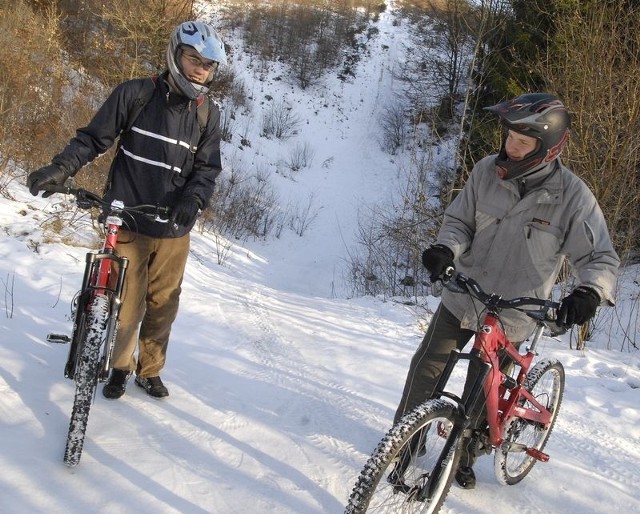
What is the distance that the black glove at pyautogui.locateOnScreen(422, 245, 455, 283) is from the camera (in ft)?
8.11

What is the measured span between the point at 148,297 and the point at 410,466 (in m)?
1.97

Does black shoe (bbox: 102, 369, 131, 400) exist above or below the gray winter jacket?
below

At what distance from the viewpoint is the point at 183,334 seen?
194 inches

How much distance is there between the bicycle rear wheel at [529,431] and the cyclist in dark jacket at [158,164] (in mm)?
2221

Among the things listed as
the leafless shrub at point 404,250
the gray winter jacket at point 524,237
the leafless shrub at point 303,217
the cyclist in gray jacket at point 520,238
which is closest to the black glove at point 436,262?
the cyclist in gray jacket at point 520,238

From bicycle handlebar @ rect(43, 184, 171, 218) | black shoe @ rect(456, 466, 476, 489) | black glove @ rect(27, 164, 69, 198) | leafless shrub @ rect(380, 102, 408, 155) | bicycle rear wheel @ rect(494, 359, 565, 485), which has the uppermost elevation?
leafless shrub @ rect(380, 102, 408, 155)

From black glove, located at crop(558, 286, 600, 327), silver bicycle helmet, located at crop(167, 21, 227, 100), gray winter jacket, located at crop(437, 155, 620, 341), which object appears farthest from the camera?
silver bicycle helmet, located at crop(167, 21, 227, 100)

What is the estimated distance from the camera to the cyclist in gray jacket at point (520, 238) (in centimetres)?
243

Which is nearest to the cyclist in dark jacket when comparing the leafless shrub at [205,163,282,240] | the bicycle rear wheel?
the bicycle rear wheel

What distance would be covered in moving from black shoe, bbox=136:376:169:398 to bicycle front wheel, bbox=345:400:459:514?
185 centimetres

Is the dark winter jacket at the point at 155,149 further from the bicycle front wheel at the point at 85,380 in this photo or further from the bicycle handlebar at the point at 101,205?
the bicycle front wheel at the point at 85,380

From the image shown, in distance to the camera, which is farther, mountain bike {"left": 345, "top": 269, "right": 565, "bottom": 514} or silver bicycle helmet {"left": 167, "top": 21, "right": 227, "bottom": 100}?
silver bicycle helmet {"left": 167, "top": 21, "right": 227, "bottom": 100}

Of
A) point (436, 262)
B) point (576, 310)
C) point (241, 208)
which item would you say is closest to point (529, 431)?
point (576, 310)

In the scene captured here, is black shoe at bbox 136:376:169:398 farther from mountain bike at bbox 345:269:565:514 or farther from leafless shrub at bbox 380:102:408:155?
leafless shrub at bbox 380:102:408:155
